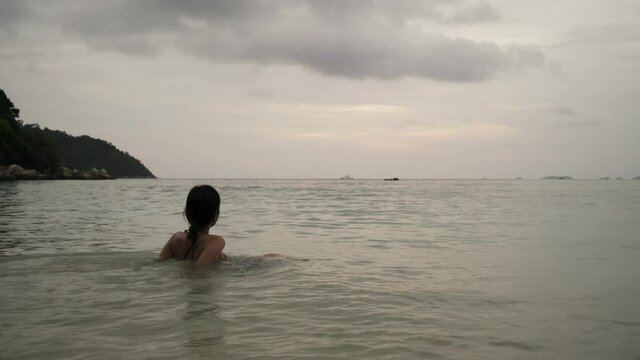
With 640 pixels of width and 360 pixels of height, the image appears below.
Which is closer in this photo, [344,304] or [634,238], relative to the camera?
[344,304]

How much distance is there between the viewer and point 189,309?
4.75 meters

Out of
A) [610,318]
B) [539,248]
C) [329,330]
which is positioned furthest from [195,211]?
[539,248]

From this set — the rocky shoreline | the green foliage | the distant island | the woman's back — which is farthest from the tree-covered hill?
the woman's back

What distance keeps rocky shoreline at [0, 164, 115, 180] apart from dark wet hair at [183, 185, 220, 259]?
3728 inches

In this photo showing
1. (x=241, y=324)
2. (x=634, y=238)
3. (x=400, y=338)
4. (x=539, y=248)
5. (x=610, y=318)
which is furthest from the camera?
(x=634, y=238)

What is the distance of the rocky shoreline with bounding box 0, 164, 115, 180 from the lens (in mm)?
85125

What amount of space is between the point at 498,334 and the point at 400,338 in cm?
89

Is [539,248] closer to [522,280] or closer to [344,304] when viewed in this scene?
[522,280]

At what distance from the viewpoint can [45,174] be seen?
98.9m

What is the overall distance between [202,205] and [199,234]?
2.22 ft

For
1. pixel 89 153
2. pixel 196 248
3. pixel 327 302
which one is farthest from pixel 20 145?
pixel 327 302

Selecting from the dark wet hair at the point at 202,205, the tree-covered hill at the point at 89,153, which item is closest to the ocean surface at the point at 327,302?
the dark wet hair at the point at 202,205

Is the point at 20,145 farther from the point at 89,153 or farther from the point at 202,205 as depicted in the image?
the point at 202,205

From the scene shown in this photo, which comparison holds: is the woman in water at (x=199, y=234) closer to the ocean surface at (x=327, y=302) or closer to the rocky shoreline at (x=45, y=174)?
the ocean surface at (x=327, y=302)
